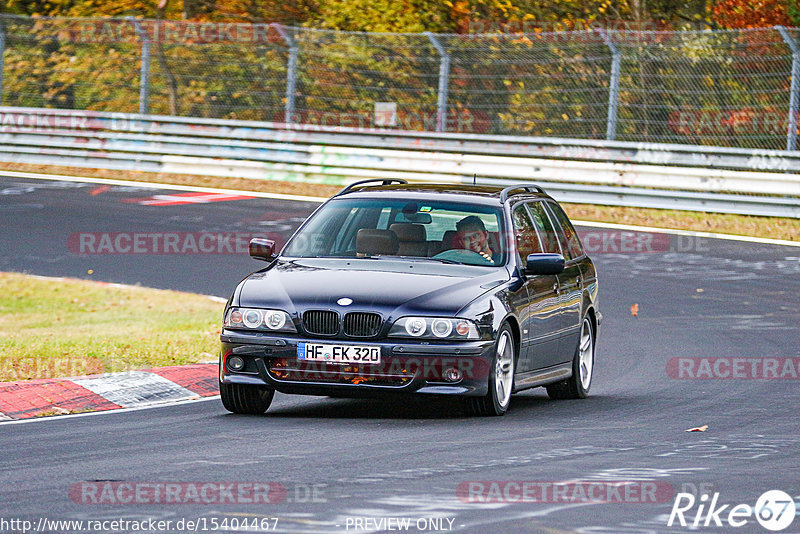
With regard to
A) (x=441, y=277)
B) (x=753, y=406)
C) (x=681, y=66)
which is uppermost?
(x=681, y=66)

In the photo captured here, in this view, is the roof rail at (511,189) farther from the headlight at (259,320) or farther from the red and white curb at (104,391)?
the red and white curb at (104,391)

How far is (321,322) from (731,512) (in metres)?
3.47

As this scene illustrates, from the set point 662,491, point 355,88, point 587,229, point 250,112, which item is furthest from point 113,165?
point 662,491

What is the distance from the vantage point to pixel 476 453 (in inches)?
314

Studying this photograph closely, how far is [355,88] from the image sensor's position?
90.2 feet

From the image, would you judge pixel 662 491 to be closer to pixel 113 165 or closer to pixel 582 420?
pixel 582 420

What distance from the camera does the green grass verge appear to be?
11789 mm

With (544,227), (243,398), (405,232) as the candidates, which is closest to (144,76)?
(544,227)

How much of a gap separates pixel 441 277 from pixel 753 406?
8.51 ft

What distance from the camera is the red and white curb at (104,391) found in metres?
9.77

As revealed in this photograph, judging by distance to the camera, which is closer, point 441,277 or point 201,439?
point 201,439

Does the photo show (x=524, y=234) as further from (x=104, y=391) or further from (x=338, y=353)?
(x=104, y=391)

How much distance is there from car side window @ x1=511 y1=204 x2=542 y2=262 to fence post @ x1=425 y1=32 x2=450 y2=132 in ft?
49.2

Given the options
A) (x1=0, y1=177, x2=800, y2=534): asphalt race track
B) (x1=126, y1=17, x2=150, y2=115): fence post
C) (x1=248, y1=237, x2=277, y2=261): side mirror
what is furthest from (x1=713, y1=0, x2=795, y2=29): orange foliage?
(x1=248, y1=237, x2=277, y2=261): side mirror
